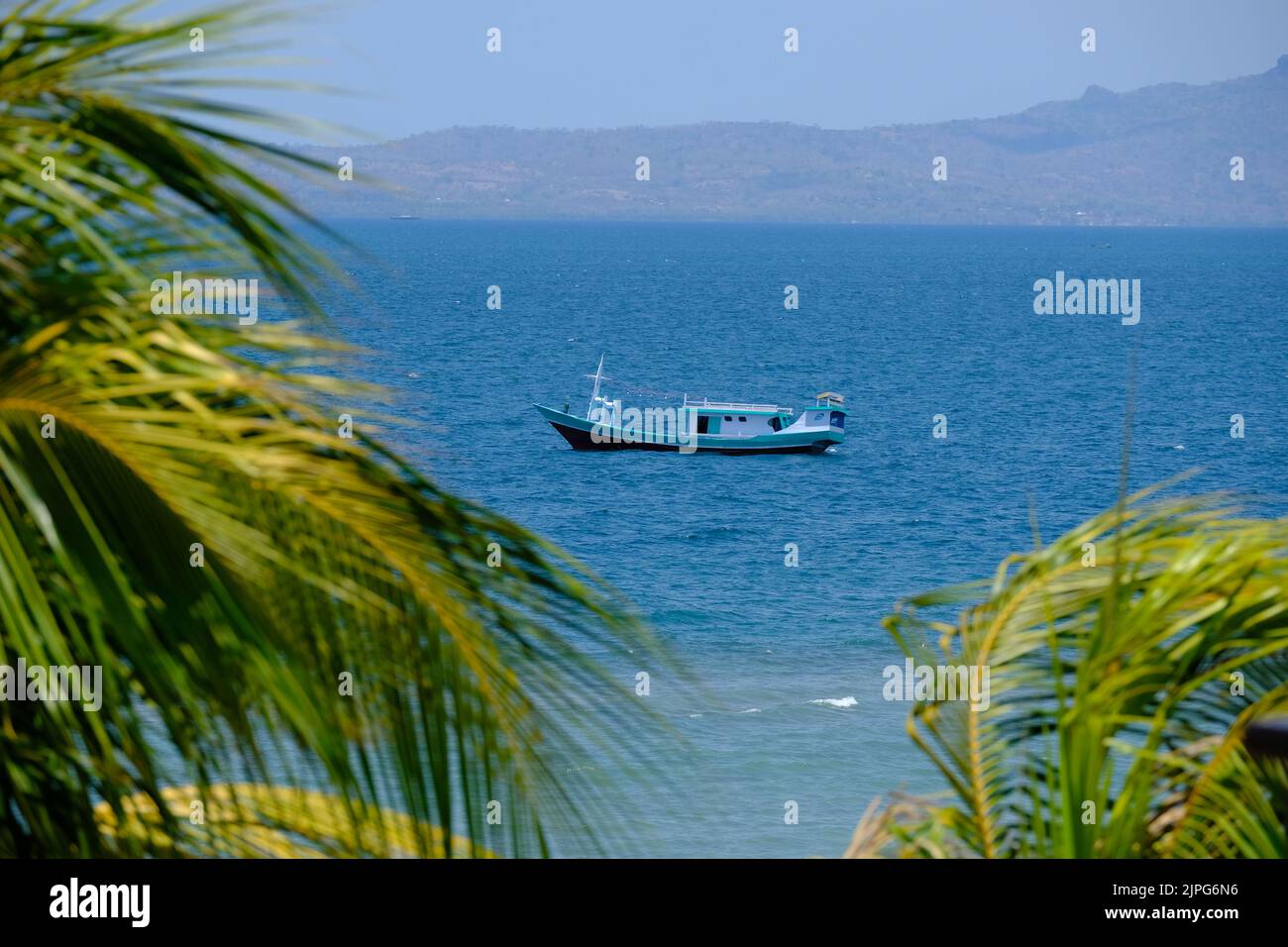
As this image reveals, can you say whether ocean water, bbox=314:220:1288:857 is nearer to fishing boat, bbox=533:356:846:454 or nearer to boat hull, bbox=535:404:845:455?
boat hull, bbox=535:404:845:455

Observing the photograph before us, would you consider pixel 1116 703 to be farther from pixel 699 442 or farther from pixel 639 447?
pixel 639 447

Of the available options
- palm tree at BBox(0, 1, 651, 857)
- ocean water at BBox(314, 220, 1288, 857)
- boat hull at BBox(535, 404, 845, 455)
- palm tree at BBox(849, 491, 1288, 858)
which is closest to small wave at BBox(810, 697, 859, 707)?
ocean water at BBox(314, 220, 1288, 857)

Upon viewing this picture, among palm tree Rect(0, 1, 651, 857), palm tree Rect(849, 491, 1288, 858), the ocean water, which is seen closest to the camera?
palm tree Rect(0, 1, 651, 857)

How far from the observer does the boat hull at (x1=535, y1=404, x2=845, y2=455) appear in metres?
58.4

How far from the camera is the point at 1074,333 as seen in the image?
10525 cm

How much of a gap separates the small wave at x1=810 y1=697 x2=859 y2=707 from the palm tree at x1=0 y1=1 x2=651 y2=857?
26.9 metres

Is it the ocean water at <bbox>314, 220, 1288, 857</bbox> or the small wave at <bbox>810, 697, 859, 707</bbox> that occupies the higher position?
the ocean water at <bbox>314, 220, 1288, 857</bbox>

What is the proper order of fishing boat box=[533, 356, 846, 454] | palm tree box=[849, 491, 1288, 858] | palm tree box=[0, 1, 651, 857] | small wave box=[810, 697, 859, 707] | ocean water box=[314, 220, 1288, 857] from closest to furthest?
1. palm tree box=[0, 1, 651, 857]
2. palm tree box=[849, 491, 1288, 858]
3. ocean water box=[314, 220, 1288, 857]
4. small wave box=[810, 697, 859, 707]
5. fishing boat box=[533, 356, 846, 454]

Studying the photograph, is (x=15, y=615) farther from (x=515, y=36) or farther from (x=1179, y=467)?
(x=515, y=36)

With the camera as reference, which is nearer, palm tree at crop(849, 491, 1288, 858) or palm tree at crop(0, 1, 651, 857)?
palm tree at crop(0, 1, 651, 857)

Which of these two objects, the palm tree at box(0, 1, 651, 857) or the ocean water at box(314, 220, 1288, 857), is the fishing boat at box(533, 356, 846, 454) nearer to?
the ocean water at box(314, 220, 1288, 857)

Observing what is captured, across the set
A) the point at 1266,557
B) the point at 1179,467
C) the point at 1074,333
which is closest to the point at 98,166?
the point at 1266,557

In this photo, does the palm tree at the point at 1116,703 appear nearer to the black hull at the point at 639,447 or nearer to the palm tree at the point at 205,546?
the palm tree at the point at 205,546

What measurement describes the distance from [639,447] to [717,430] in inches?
136
